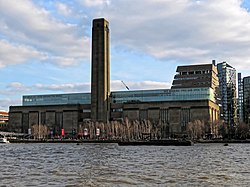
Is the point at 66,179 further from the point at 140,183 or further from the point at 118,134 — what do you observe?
the point at 118,134

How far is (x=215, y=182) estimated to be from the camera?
3397 cm

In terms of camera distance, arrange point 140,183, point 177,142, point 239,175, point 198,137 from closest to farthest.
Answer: point 140,183 < point 239,175 < point 177,142 < point 198,137

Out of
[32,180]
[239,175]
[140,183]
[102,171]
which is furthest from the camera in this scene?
[102,171]

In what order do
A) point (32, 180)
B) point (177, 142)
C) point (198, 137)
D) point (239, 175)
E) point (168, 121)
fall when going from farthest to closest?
1. point (168, 121)
2. point (198, 137)
3. point (177, 142)
4. point (239, 175)
5. point (32, 180)

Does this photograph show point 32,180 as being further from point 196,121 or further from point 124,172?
point 196,121

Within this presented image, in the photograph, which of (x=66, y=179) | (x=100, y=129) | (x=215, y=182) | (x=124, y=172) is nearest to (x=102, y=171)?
(x=124, y=172)

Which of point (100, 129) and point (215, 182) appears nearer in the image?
point (215, 182)

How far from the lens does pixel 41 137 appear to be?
7840 inches

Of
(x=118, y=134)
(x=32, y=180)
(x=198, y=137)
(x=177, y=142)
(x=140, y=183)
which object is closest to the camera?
(x=140, y=183)

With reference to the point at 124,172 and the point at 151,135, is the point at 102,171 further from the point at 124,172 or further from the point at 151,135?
the point at 151,135

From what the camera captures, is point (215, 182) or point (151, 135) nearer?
point (215, 182)

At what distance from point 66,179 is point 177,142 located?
330 feet

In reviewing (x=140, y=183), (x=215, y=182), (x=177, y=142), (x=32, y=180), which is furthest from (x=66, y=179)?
(x=177, y=142)

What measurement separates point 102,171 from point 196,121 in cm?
13980
